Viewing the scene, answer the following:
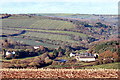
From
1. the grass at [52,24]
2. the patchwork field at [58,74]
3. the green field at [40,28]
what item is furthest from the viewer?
the grass at [52,24]

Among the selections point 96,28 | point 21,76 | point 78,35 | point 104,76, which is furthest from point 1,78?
point 96,28

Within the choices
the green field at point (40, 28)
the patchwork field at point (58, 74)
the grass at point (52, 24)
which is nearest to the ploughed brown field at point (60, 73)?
the patchwork field at point (58, 74)

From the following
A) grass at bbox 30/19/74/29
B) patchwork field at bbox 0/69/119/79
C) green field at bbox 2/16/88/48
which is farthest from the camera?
grass at bbox 30/19/74/29

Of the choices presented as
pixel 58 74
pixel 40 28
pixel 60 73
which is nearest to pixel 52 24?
pixel 40 28

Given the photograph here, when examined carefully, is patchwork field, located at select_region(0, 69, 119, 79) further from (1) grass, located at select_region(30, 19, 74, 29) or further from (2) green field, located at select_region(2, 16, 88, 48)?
(1) grass, located at select_region(30, 19, 74, 29)

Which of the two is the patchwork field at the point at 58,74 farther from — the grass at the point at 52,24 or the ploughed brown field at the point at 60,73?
the grass at the point at 52,24

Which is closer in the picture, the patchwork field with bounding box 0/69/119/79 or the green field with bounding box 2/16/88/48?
the patchwork field with bounding box 0/69/119/79

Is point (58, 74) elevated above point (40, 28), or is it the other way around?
point (58, 74)

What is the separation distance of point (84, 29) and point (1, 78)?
263 ft

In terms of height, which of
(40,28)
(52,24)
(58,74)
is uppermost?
(58,74)

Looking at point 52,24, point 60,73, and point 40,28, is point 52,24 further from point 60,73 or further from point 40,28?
point 60,73

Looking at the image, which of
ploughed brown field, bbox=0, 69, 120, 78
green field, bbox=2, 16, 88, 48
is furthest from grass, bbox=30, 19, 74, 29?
ploughed brown field, bbox=0, 69, 120, 78

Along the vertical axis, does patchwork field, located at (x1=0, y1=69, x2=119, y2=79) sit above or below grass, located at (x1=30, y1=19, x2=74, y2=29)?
above

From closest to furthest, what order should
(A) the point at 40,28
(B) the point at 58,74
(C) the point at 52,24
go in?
(B) the point at 58,74 → (A) the point at 40,28 → (C) the point at 52,24
